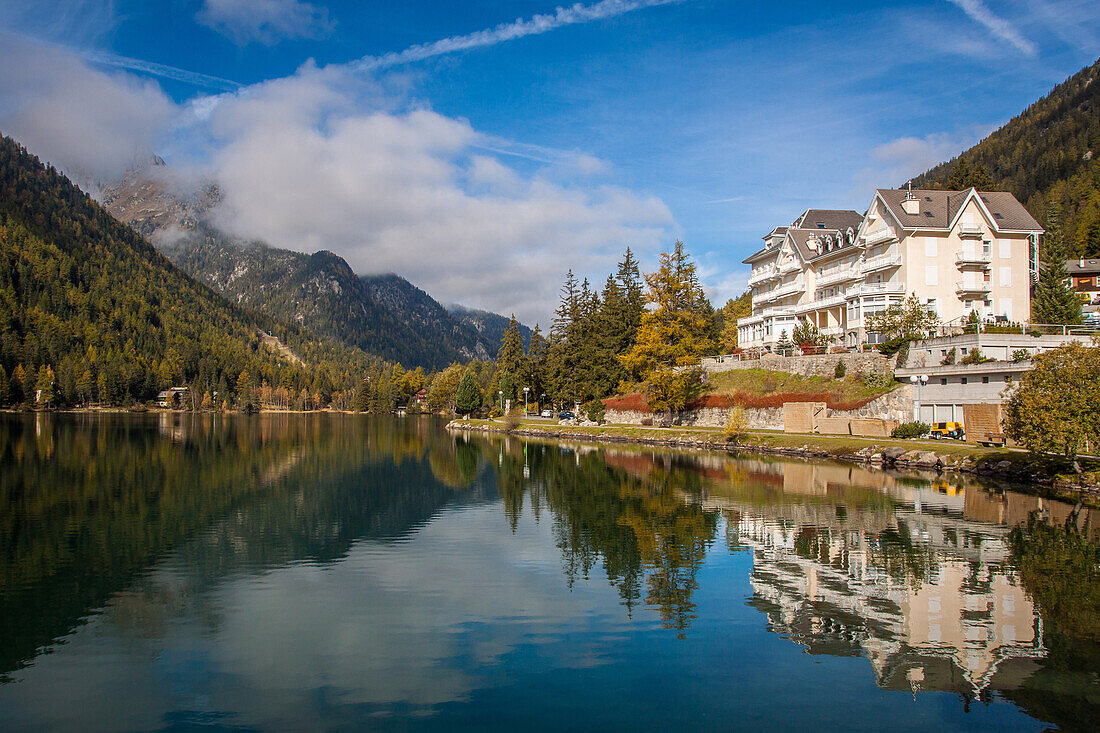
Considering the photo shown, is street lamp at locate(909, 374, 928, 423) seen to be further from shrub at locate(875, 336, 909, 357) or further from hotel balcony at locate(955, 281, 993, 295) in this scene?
hotel balcony at locate(955, 281, 993, 295)

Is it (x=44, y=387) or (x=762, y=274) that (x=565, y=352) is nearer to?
(x=762, y=274)

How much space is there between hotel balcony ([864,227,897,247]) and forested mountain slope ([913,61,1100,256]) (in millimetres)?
42674

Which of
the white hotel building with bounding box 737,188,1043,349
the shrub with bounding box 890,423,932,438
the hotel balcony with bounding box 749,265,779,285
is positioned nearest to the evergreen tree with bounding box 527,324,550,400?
the hotel balcony with bounding box 749,265,779,285

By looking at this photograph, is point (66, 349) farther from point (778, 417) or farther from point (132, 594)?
point (132, 594)

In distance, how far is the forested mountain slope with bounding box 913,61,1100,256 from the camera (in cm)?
11538

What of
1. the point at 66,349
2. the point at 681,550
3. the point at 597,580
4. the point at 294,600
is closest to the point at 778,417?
the point at 681,550

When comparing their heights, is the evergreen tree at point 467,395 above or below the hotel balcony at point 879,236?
below

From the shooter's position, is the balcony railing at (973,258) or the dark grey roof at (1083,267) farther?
the dark grey roof at (1083,267)

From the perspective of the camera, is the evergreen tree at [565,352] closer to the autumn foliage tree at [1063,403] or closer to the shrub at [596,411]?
the shrub at [596,411]

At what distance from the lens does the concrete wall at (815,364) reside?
184 ft

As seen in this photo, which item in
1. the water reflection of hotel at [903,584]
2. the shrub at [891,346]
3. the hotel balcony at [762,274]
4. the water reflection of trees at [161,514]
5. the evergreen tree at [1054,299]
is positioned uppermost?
the hotel balcony at [762,274]

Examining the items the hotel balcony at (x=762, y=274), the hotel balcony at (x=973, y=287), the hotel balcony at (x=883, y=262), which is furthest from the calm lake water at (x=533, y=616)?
the hotel balcony at (x=762, y=274)

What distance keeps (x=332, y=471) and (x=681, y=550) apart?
30221 mm

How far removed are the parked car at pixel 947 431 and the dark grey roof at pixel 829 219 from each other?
36.1m
